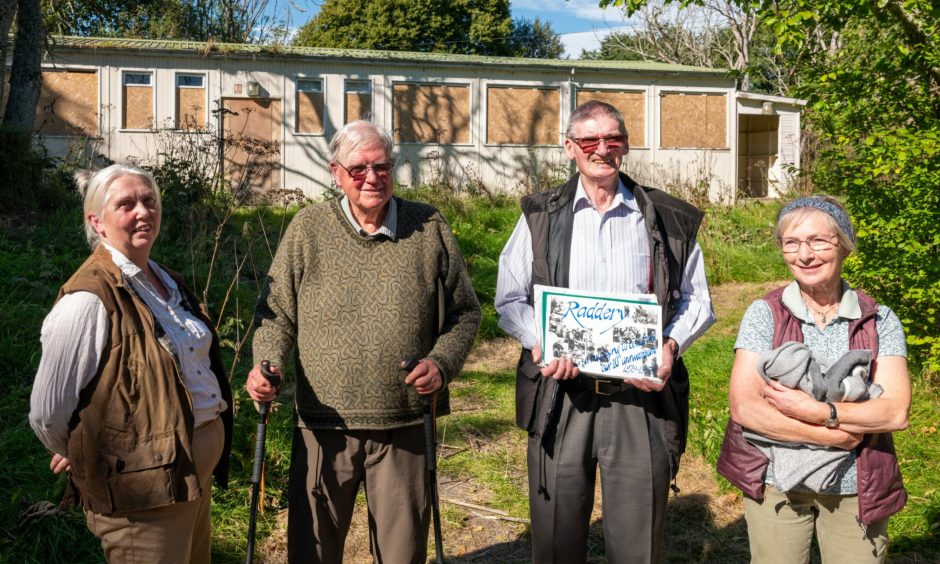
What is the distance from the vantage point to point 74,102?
18.9 m

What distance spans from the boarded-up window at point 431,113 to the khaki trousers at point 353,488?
56.2 ft

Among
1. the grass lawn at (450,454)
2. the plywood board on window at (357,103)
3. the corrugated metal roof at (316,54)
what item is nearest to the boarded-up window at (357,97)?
the plywood board on window at (357,103)

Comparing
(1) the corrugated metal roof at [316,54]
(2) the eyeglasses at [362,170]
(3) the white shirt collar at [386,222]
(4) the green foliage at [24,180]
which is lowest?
(3) the white shirt collar at [386,222]

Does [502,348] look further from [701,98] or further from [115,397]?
[701,98]

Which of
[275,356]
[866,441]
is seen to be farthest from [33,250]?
[866,441]

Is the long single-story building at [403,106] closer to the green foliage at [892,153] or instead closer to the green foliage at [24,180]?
the green foliage at [24,180]

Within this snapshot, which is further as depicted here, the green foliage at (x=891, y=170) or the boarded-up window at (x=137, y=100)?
the boarded-up window at (x=137, y=100)

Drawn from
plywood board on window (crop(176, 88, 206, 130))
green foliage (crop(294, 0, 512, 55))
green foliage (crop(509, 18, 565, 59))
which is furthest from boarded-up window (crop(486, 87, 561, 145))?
green foliage (crop(509, 18, 565, 59))

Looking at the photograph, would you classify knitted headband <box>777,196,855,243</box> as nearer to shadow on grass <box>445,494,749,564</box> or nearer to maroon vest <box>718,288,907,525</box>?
maroon vest <box>718,288,907,525</box>

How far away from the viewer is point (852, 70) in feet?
21.1

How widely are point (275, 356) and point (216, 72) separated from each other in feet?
57.3

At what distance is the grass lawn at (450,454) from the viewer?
15.4 ft

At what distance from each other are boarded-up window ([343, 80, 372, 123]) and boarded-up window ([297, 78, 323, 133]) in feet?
2.06

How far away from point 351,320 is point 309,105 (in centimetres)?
1731
